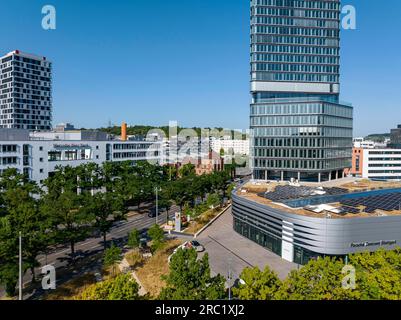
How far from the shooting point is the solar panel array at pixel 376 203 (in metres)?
39.7

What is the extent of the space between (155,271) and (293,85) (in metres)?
66.3

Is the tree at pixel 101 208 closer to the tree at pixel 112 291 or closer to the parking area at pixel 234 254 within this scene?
the parking area at pixel 234 254

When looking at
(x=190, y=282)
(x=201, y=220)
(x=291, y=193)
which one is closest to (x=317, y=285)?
(x=190, y=282)

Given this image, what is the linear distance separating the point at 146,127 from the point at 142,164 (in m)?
103

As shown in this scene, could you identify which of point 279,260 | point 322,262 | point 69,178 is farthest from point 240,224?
point 69,178

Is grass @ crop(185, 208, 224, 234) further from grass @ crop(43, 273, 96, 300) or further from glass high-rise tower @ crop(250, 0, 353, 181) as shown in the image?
glass high-rise tower @ crop(250, 0, 353, 181)

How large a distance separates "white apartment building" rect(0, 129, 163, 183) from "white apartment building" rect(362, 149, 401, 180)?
7685 cm

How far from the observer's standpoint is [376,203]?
139 ft

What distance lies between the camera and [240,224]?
161ft

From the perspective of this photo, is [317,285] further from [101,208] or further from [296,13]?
[296,13]

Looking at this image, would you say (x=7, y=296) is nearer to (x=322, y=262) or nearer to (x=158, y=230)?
(x=158, y=230)

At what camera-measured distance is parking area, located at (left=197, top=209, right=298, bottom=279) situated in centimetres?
3562

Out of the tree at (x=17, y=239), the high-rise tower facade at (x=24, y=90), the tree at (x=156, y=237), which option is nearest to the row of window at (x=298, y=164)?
the tree at (x=156, y=237)

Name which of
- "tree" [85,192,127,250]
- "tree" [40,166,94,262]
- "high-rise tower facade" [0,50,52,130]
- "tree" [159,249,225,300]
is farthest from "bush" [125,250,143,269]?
"high-rise tower facade" [0,50,52,130]
